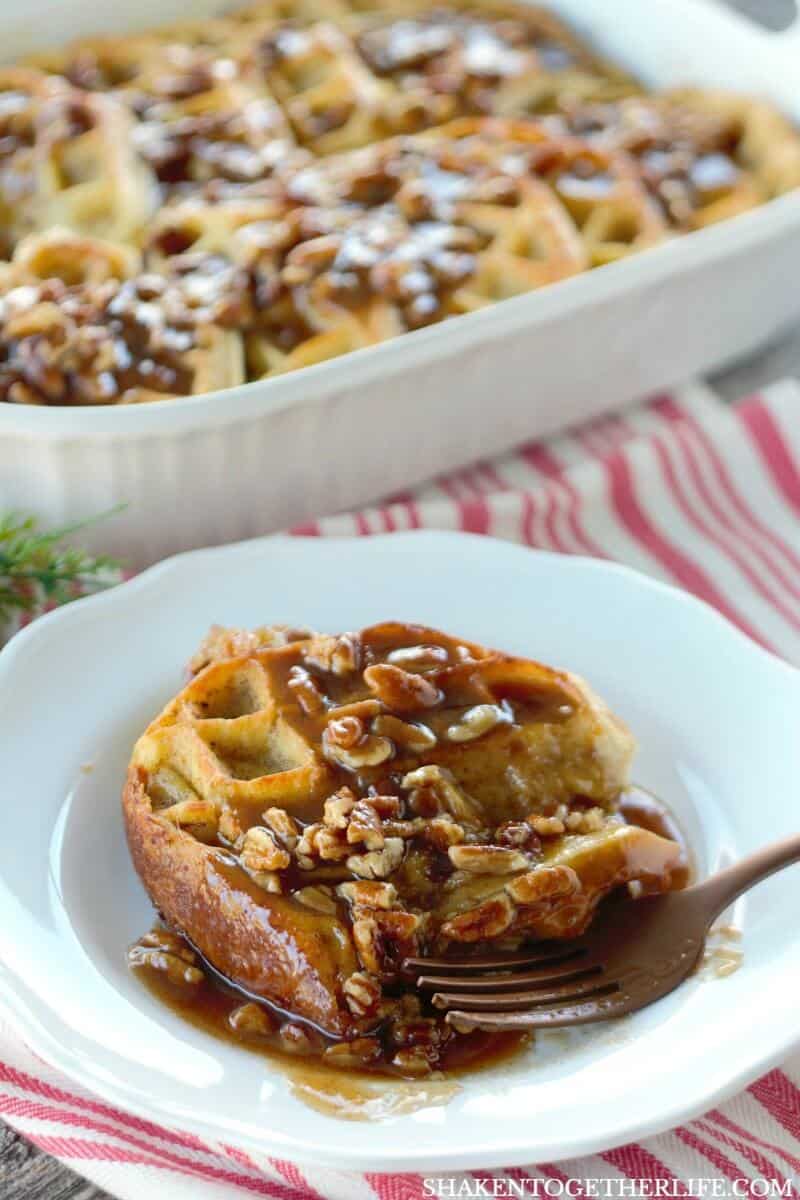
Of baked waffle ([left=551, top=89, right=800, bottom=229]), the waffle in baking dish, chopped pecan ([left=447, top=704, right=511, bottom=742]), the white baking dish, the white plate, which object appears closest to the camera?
the white plate

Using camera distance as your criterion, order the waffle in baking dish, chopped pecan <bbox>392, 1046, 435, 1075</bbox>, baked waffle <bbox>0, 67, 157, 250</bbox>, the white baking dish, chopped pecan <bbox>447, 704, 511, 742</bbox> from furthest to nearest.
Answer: baked waffle <bbox>0, 67, 157, 250</bbox> → the waffle in baking dish → the white baking dish → chopped pecan <bbox>447, 704, 511, 742</bbox> → chopped pecan <bbox>392, 1046, 435, 1075</bbox>

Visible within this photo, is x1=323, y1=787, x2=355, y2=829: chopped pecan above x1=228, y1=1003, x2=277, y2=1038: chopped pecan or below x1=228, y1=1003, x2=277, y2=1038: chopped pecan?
above

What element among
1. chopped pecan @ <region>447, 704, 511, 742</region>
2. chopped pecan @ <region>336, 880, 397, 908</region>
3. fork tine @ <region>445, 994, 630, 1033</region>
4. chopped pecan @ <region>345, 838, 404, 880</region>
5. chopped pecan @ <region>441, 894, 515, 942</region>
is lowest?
fork tine @ <region>445, 994, 630, 1033</region>

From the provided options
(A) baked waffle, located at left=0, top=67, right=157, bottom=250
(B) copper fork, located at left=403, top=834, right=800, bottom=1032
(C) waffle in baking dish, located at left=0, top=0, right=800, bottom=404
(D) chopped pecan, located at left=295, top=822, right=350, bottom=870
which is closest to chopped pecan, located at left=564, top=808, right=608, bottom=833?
(B) copper fork, located at left=403, top=834, right=800, bottom=1032

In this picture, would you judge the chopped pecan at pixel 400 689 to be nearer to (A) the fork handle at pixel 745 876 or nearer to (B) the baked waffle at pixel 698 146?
(A) the fork handle at pixel 745 876

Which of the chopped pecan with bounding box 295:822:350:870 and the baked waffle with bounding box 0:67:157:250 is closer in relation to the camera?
the chopped pecan with bounding box 295:822:350:870

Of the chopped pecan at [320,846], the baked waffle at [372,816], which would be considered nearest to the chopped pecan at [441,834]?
the baked waffle at [372,816]

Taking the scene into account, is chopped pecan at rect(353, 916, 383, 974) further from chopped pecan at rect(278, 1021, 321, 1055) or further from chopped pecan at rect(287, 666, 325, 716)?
chopped pecan at rect(287, 666, 325, 716)

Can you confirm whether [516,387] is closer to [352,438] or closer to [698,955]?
[352,438]
